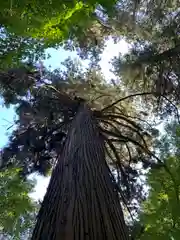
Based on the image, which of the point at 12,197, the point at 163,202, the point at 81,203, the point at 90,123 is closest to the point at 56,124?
the point at 12,197

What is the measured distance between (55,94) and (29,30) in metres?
4.66

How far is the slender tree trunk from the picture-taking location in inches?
124

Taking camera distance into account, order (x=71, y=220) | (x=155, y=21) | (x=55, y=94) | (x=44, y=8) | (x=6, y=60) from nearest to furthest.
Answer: (x=71, y=220) < (x=44, y=8) < (x=6, y=60) < (x=55, y=94) < (x=155, y=21)

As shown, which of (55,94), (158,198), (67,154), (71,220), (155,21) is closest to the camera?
(71,220)

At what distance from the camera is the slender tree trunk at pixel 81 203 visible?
316 centimetres

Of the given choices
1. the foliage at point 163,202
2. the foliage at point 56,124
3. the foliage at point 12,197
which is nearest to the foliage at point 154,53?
the foliage at point 56,124

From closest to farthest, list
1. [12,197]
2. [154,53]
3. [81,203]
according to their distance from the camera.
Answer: [81,203], [12,197], [154,53]

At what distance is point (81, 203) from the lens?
3559 millimetres

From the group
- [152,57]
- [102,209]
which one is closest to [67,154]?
[102,209]

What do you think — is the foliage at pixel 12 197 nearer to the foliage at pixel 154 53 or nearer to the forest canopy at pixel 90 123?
the forest canopy at pixel 90 123

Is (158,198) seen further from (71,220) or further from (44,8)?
(44,8)

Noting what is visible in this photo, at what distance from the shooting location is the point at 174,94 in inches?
373

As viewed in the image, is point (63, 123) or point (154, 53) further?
point (154, 53)

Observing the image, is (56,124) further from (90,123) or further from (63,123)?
(90,123)
